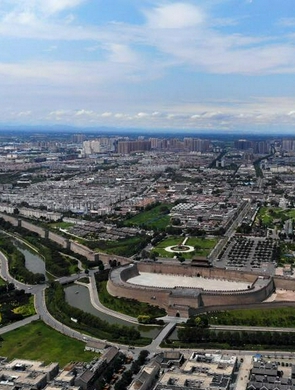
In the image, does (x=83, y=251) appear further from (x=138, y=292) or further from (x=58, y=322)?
(x=58, y=322)

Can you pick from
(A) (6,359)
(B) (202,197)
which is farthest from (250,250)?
(B) (202,197)

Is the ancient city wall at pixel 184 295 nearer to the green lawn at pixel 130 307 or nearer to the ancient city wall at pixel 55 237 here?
the green lawn at pixel 130 307

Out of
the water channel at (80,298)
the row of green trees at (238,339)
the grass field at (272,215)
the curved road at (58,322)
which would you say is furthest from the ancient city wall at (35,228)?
the row of green trees at (238,339)

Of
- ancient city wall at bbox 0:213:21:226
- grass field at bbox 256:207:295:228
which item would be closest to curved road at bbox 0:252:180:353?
ancient city wall at bbox 0:213:21:226

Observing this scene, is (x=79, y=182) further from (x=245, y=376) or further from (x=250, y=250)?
(x=245, y=376)

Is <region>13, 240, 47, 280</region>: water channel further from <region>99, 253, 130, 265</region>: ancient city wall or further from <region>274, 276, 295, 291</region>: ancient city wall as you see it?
<region>274, 276, 295, 291</region>: ancient city wall

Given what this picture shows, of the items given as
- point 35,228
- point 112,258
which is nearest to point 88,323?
point 112,258
